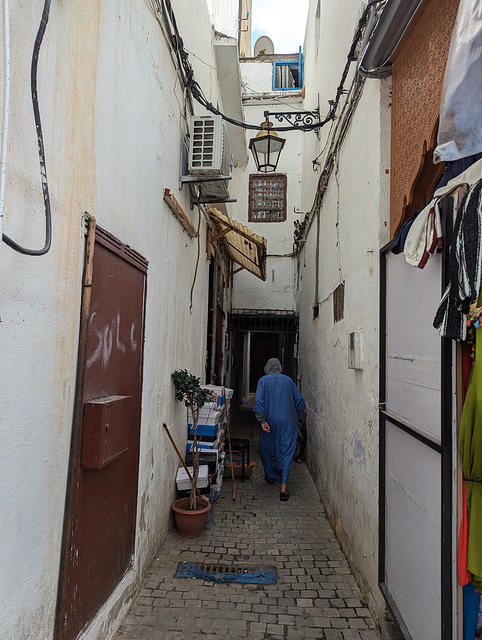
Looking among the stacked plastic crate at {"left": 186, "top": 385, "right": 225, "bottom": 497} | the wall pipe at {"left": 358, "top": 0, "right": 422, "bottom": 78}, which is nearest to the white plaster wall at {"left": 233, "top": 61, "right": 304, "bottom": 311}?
the stacked plastic crate at {"left": 186, "top": 385, "right": 225, "bottom": 497}

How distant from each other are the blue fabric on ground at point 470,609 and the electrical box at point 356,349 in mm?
1886

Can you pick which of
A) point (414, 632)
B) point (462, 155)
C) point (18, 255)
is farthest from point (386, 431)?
point (18, 255)

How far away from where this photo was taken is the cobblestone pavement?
2912 mm

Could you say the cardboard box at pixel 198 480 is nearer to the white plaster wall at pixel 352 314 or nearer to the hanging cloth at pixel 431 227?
the white plaster wall at pixel 352 314

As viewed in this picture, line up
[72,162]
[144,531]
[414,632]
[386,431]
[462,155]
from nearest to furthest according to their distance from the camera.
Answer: [462,155], [72,162], [414,632], [386,431], [144,531]

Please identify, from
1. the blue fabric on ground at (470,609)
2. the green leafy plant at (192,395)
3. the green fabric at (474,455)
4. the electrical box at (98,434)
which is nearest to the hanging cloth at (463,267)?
the green fabric at (474,455)

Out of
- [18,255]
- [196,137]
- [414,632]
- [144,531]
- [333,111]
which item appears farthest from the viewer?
[333,111]

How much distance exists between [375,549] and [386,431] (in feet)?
2.96

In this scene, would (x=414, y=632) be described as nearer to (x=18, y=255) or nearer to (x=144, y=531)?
(x=144, y=531)

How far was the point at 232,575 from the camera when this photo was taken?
3596 millimetres

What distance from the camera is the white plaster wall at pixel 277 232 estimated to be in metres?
11.0

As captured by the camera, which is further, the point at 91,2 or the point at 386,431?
the point at 386,431

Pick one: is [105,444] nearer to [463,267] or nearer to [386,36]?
[463,267]

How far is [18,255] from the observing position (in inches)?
65.0
